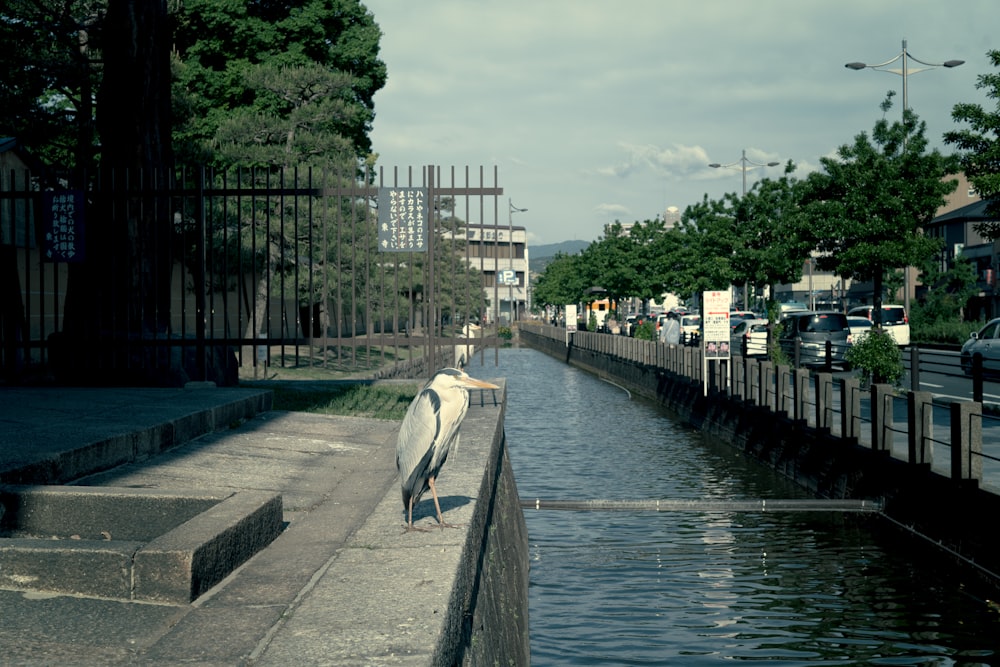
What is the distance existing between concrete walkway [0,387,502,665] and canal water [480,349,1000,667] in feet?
7.73

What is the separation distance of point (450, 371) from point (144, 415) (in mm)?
4152

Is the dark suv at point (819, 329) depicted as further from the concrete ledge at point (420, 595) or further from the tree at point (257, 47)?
the concrete ledge at point (420, 595)

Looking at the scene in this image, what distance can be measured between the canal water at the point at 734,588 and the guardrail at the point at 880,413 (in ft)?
3.42

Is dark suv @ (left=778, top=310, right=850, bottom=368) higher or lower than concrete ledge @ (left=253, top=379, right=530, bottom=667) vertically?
higher

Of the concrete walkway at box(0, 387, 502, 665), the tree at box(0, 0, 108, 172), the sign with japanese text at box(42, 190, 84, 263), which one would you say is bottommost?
the concrete walkway at box(0, 387, 502, 665)

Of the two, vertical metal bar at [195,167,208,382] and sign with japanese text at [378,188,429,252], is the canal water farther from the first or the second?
vertical metal bar at [195,167,208,382]

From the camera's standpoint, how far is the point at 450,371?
588cm

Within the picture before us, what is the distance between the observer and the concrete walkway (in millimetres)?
3842

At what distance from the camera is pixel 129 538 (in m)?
5.68

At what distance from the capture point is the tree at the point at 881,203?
111 ft

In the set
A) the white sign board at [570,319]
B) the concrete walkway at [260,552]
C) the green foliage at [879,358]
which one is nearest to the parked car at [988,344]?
the green foliage at [879,358]

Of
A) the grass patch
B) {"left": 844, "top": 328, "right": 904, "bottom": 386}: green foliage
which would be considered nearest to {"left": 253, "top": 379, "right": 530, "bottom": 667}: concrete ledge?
the grass patch

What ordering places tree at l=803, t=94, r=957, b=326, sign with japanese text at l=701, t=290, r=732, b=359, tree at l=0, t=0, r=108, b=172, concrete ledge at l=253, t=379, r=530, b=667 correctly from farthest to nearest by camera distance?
tree at l=803, t=94, r=957, b=326 → tree at l=0, t=0, r=108, b=172 → sign with japanese text at l=701, t=290, r=732, b=359 → concrete ledge at l=253, t=379, r=530, b=667

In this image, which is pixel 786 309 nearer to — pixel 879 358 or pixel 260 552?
pixel 879 358
